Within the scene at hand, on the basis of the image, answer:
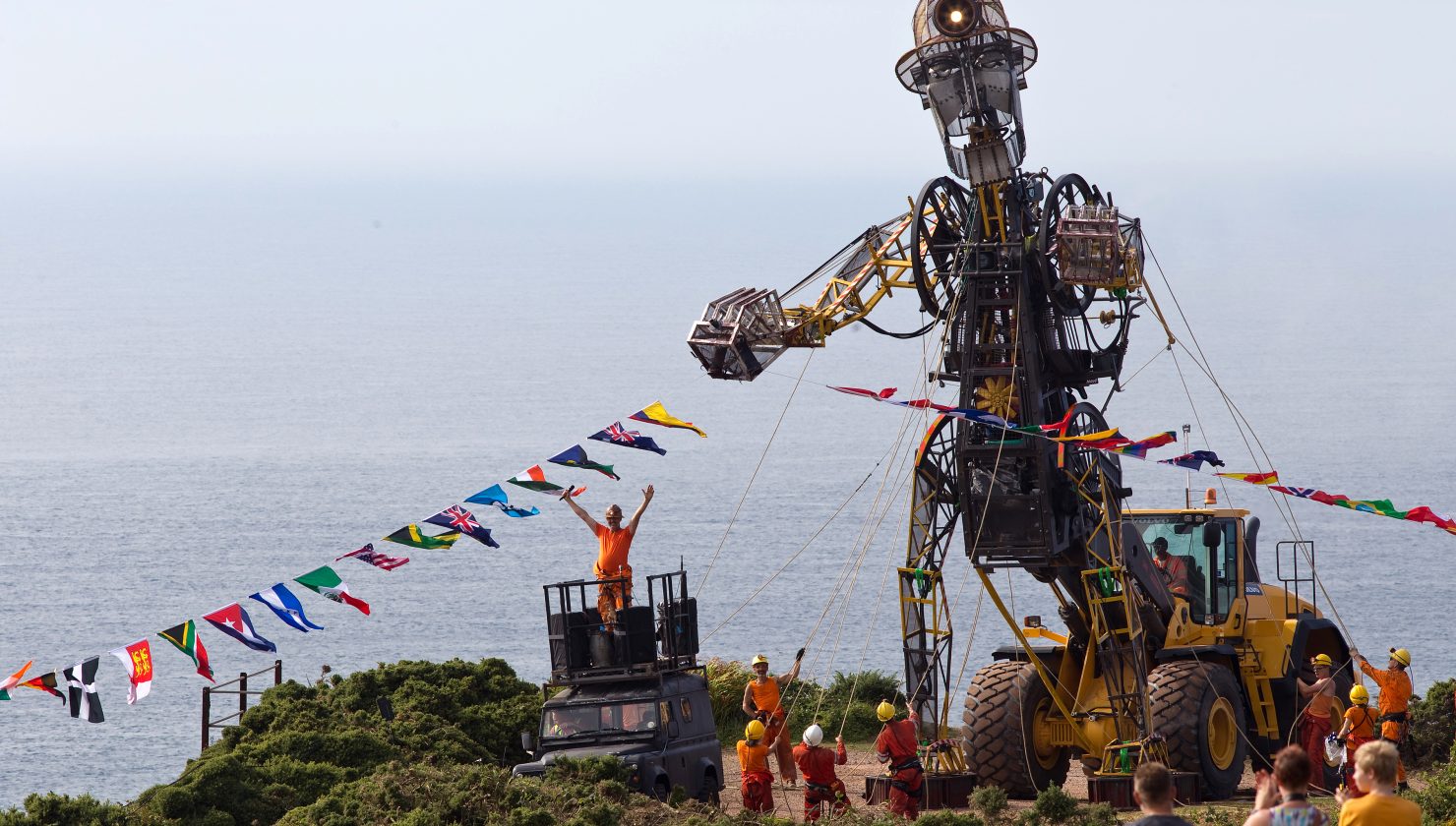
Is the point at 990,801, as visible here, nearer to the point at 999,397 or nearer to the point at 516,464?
the point at 999,397

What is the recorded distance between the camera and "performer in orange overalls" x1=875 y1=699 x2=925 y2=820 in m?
21.2

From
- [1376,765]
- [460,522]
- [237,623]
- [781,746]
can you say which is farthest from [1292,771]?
[460,522]

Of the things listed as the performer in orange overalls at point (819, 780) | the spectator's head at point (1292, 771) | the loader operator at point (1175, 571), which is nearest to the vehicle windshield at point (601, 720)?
the performer in orange overalls at point (819, 780)

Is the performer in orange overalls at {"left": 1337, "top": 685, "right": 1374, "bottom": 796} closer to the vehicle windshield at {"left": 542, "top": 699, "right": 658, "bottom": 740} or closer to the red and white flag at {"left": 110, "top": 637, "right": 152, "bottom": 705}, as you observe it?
the vehicle windshield at {"left": 542, "top": 699, "right": 658, "bottom": 740}

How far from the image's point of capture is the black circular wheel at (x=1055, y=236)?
2172 cm

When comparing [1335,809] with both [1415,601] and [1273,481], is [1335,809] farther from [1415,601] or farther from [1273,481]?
[1415,601]

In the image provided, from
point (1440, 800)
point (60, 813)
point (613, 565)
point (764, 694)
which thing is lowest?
point (1440, 800)

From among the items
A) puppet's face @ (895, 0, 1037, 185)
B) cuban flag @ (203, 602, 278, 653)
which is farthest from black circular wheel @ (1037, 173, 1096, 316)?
cuban flag @ (203, 602, 278, 653)

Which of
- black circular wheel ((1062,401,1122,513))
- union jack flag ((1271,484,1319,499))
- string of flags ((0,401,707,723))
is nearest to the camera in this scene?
string of flags ((0,401,707,723))

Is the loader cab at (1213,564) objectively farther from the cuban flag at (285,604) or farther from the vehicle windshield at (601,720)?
the cuban flag at (285,604)

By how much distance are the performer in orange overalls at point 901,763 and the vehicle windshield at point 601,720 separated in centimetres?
264

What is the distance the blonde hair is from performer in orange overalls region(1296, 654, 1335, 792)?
11473 mm

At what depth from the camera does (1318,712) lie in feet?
74.7

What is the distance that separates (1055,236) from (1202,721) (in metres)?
5.53
